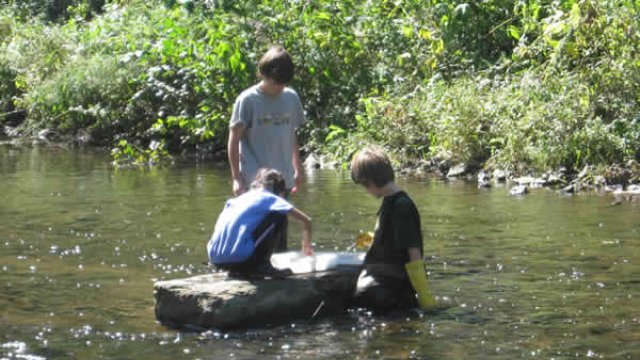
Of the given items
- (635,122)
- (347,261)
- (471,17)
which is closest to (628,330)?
(347,261)

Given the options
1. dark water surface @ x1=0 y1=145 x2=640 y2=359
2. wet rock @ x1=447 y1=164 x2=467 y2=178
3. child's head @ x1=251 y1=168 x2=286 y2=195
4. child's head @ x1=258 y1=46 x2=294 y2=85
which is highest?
child's head @ x1=258 y1=46 x2=294 y2=85

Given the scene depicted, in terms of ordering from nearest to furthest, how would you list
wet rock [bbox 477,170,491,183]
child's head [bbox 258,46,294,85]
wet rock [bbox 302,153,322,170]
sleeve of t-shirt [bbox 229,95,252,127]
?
child's head [bbox 258,46,294,85], sleeve of t-shirt [bbox 229,95,252,127], wet rock [bbox 477,170,491,183], wet rock [bbox 302,153,322,170]

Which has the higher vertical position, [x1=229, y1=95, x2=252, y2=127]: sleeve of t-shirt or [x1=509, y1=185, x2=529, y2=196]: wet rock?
[x1=229, y1=95, x2=252, y2=127]: sleeve of t-shirt

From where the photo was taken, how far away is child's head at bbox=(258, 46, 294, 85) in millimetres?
7148

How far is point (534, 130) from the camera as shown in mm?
13914

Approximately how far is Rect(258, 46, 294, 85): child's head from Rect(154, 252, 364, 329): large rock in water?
126 cm

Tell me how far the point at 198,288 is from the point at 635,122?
8029 mm

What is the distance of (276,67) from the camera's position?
716 cm

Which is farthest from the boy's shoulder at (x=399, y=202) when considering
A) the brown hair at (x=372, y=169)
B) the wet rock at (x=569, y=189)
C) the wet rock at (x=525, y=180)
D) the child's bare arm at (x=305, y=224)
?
the wet rock at (x=525, y=180)

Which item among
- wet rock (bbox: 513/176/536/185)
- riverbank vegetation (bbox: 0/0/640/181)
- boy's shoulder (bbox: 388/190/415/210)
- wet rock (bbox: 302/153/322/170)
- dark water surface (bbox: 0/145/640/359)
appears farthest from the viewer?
wet rock (bbox: 302/153/322/170)

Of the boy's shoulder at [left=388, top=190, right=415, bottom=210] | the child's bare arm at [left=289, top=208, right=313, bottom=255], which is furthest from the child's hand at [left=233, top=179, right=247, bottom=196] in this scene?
the boy's shoulder at [left=388, top=190, right=415, bottom=210]

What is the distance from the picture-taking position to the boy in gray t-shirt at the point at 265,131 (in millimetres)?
7379

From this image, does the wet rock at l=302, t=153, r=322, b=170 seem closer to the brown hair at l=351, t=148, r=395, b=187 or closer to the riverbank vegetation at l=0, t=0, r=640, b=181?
the riverbank vegetation at l=0, t=0, r=640, b=181

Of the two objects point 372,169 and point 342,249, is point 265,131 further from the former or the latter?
point 342,249
